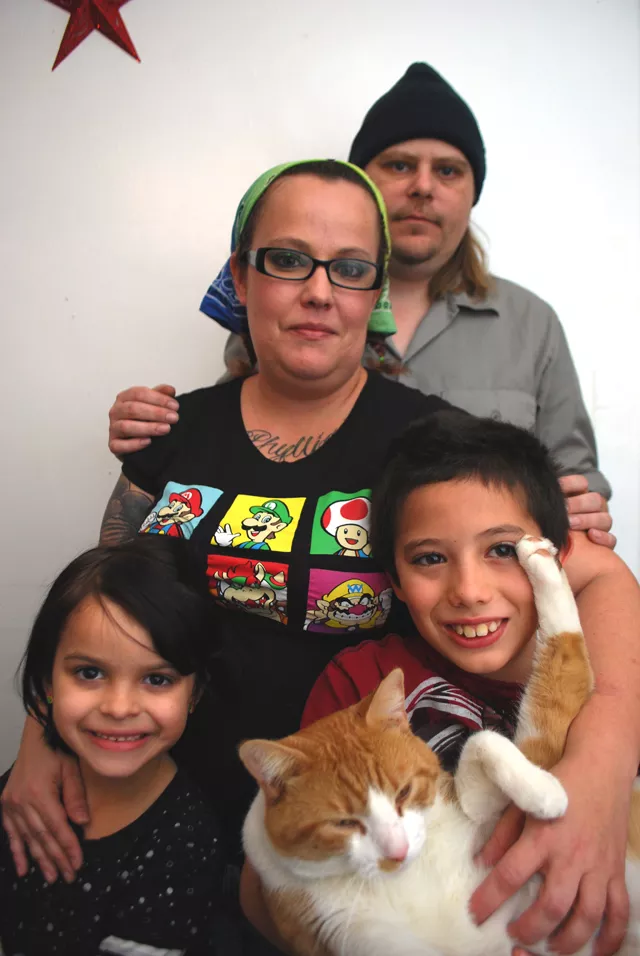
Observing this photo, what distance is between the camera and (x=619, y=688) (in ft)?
2.87

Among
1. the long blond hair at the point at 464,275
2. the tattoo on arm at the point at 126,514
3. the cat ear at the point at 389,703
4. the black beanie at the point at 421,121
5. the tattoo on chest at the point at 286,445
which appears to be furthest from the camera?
the long blond hair at the point at 464,275

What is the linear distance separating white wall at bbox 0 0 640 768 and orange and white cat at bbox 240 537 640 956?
1284 mm

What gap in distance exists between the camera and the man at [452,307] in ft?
4.97

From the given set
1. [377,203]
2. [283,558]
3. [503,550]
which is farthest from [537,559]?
[377,203]

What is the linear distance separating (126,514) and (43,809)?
1.84ft

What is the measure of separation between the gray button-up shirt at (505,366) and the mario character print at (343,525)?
0.60 m

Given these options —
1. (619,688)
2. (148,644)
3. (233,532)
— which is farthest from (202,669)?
(619,688)

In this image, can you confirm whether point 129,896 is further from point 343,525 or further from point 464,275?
point 464,275

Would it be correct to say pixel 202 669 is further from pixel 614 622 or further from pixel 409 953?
pixel 614 622

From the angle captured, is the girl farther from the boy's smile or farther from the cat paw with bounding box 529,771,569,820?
the cat paw with bounding box 529,771,569,820

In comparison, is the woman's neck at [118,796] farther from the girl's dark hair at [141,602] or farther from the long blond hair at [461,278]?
the long blond hair at [461,278]

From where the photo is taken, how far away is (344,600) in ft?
3.30

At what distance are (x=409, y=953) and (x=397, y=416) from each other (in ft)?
2.71

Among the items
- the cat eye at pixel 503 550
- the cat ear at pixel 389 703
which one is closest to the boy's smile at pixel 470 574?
the cat eye at pixel 503 550
